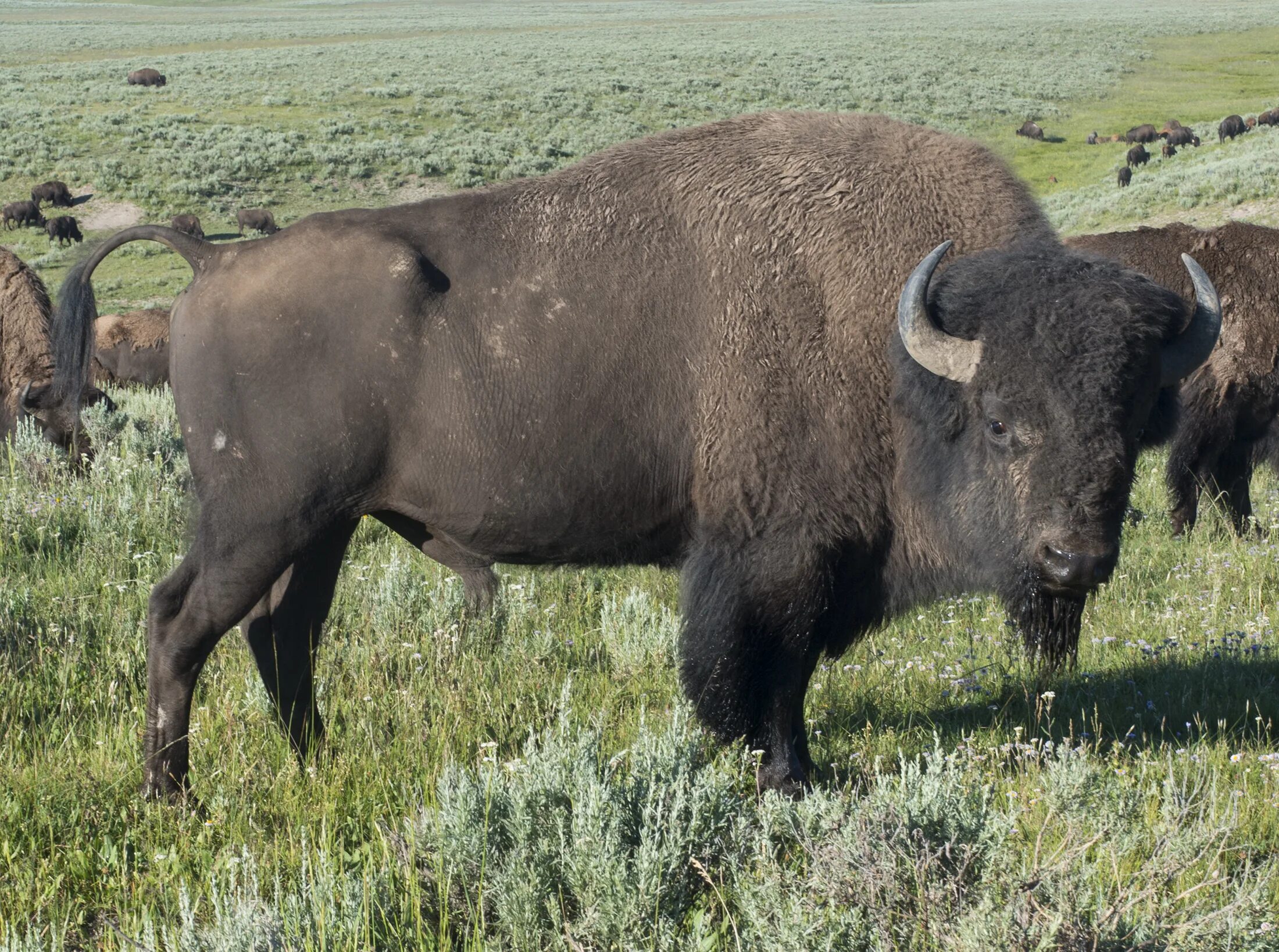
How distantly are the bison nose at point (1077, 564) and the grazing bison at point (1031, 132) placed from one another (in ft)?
157

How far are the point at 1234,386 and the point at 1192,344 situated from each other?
21.4 ft

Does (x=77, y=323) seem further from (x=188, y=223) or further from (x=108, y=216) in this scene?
(x=108, y=216)

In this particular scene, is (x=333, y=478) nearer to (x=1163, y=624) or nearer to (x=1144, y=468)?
(x=1163, y=624)

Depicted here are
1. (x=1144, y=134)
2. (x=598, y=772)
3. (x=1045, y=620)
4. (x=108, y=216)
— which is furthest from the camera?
(x=1144, y=134)

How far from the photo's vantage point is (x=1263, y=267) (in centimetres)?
930

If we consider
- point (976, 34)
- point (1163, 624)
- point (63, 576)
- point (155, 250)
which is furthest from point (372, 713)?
point (976, 34)

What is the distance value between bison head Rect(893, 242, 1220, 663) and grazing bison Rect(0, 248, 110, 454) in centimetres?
777

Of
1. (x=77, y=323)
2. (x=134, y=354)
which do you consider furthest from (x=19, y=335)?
(x=134, y=354)

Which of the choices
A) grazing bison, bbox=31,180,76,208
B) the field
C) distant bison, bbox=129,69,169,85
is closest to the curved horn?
the field

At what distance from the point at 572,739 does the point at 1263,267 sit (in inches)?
304

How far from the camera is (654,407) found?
3.83 metres

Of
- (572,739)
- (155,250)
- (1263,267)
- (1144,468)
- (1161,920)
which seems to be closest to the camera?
(1161,920)

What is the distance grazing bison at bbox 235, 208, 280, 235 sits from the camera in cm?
3128

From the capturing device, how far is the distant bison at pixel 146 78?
2018 inches
